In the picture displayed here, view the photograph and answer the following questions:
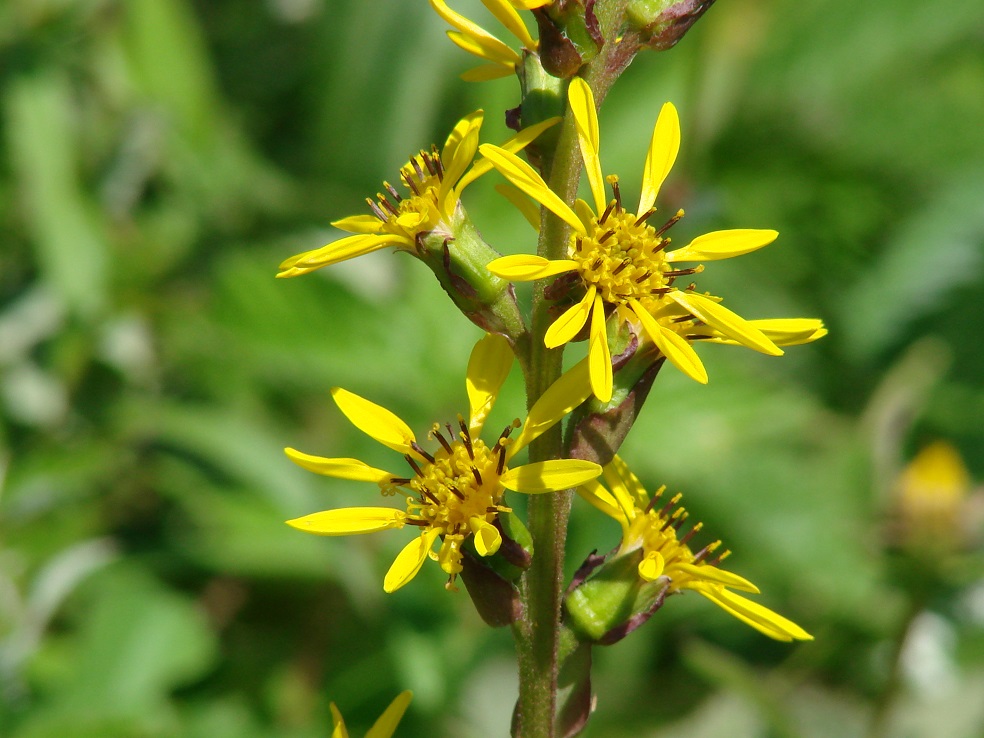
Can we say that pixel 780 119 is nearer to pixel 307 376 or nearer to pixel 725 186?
pixel 725 186

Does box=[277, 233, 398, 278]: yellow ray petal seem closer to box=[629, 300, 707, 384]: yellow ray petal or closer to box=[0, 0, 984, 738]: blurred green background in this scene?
box=[629, 300, 707, 384]: yellow ray petal

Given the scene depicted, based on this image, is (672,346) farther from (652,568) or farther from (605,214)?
(652,568)

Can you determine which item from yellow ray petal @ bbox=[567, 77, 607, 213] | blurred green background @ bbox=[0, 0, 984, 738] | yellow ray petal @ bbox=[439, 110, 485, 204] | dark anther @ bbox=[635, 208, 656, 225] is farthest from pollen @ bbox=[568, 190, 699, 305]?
blurred green background @ bbox=[0, 0, 984, 738]

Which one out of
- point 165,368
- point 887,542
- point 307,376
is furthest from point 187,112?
point 887,542

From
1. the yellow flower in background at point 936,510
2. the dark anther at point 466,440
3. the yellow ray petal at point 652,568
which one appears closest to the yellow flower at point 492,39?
the dark anther at point 466,440

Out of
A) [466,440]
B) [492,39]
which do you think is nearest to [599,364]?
[466,440]
